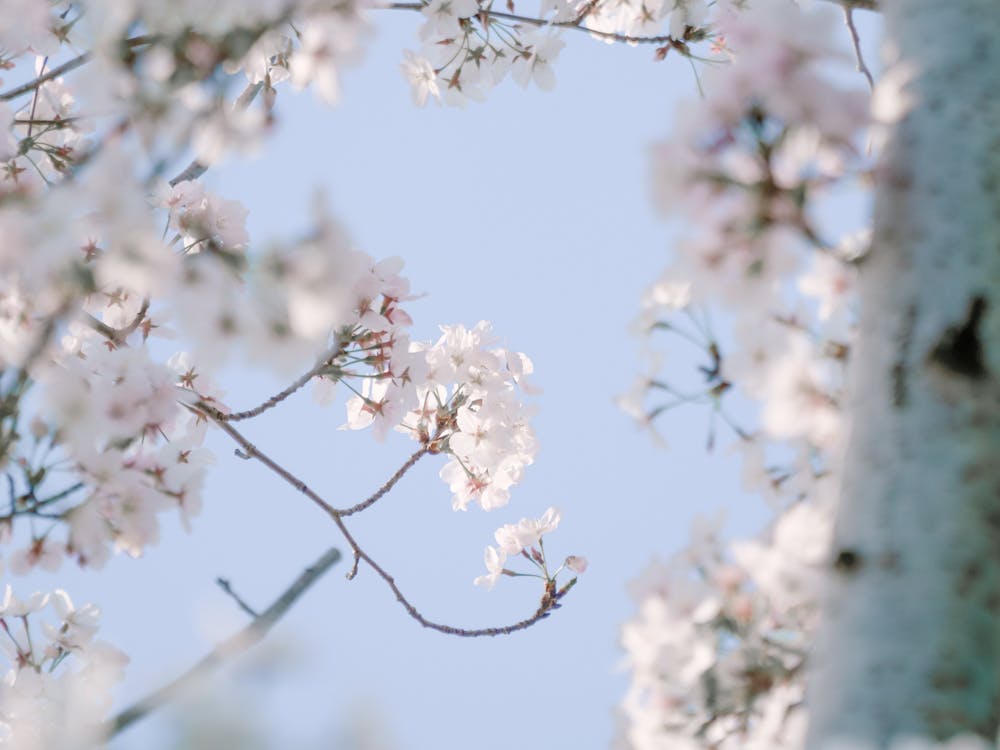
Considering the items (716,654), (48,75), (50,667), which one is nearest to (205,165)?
(48,75)

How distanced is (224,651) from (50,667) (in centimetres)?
199

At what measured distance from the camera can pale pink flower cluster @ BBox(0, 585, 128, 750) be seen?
264cm

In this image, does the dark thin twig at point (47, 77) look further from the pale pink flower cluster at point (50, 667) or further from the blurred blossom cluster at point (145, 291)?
the pale pink flower cluster at point (50, 667)

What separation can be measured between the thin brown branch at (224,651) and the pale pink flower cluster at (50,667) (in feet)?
4.90

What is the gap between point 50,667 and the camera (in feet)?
9.43

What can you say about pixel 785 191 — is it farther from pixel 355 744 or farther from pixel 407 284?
pixel 407 284

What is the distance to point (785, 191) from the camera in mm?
1291

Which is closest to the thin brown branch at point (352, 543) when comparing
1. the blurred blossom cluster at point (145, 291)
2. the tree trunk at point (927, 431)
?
the blurred blossom cluster at point (145, 291)

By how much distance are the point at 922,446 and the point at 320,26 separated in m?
1.60

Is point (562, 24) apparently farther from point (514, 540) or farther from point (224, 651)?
point (224, 651)

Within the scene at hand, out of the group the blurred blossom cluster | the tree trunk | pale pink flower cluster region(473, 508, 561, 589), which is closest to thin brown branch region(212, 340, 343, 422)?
the blurred blossom cluster

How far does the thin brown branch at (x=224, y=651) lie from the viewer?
1131 mm

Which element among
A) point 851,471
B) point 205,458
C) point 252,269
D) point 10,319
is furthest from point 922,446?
point 205,458

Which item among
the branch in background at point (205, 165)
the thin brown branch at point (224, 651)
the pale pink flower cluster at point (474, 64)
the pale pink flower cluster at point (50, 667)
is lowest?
the thin brown branch at point (224, 651)
